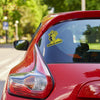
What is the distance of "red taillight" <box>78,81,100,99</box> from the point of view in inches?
93.2

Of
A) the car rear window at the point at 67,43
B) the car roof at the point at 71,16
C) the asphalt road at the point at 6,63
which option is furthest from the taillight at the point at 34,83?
the asphalt road at the point at 6,63

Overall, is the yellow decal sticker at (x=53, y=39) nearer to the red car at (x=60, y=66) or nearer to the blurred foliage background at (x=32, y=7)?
the red car at (x=60, y=66)

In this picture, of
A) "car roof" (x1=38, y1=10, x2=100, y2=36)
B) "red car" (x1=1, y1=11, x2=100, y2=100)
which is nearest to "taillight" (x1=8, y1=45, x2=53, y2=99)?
"red car" (x1=1, y1=11, x2=100, y2=100)

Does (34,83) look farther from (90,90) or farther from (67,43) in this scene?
(67,43)

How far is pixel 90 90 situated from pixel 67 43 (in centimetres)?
70

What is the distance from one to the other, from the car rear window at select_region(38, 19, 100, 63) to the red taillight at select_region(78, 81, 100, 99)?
1.28 ft

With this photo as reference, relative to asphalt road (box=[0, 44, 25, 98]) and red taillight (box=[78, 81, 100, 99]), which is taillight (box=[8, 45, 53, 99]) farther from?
asphalt road (box=[0, 44, 25, 98])

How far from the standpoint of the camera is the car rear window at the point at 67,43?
279 centimetres

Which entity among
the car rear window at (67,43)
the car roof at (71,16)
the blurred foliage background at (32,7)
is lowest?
the blurred foliage background at (32,7)

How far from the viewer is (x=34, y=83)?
99.3 inches

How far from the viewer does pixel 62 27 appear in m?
3.04

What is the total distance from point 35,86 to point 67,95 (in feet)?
0.83

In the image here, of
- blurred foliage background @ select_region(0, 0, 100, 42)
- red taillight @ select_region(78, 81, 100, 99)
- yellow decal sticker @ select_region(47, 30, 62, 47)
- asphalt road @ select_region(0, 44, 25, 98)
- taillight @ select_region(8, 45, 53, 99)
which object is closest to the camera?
red taillight @ select_region(78, 81, 100, 99)

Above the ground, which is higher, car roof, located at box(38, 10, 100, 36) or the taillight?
car roof, located at box(38, 10, 100, 36)
